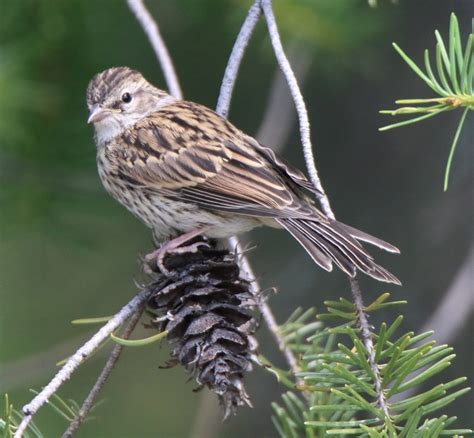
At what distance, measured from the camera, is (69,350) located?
3527 millimetres

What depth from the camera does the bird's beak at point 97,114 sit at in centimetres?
324

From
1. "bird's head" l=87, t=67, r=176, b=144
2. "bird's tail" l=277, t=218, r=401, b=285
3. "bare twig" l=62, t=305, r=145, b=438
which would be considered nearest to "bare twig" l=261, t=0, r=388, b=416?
"bird's tail" l=277, t=218, r=401, b=285

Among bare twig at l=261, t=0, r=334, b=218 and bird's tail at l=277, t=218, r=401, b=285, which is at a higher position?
bare twig at l=261, t=0, r=334, b=218

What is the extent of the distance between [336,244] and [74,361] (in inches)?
33.8

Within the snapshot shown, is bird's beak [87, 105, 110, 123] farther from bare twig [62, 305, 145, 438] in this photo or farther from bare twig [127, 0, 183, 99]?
bare twig [62, 305, 145, 438]

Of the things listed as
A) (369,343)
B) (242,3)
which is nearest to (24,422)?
(369,343)

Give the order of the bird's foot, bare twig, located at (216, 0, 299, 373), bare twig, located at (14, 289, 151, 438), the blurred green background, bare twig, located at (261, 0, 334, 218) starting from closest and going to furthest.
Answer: bare twig, located at (14, 289, 151, 438) → bare twig, located at (261, 0, 334, 218) → the bird's foot → bare twig, located at (216, 0, 299, 373) → the blurred green background

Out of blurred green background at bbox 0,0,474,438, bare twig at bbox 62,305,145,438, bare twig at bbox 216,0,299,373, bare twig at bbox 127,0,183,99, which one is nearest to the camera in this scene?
bare twig at bbox 62,305,145,438

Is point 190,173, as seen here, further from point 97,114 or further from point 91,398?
point 91,398

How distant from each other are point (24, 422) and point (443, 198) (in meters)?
2.49

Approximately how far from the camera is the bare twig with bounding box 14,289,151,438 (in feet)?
6.77

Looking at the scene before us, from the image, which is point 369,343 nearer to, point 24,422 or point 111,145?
point 24,422

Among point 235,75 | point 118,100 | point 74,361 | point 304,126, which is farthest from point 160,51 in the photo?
point 74,361

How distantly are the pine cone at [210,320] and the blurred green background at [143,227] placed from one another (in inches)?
42.1
